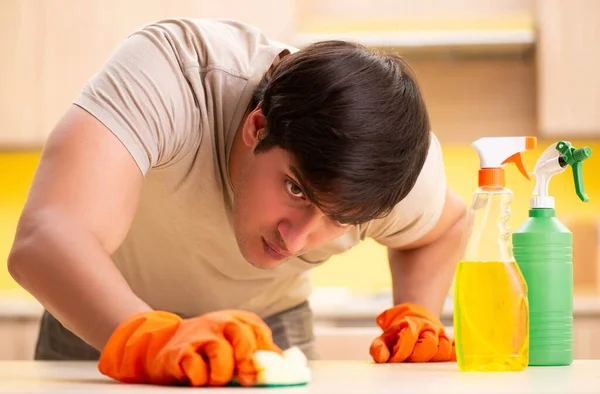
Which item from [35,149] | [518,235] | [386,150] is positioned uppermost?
[386,150]

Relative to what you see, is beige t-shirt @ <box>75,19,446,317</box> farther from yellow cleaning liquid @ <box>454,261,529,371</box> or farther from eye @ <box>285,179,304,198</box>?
yellow cleaning liquid @ <box>454,261,529,371</box>

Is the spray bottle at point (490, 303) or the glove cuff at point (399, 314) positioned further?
the glove cuff at point (399, 314)

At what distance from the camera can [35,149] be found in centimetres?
329

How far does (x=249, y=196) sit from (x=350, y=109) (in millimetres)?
236

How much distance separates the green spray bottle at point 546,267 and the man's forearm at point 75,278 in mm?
454

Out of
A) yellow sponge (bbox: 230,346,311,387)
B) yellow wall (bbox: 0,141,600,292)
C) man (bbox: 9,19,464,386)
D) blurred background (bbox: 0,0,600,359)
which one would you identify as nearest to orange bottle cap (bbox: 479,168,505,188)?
man (bbox: 9,19,464,386)

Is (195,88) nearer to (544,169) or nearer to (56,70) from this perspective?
(544,169)

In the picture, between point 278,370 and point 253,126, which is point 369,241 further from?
point 278,370

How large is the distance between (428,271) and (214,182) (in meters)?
0.46

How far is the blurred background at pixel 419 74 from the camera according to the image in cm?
299

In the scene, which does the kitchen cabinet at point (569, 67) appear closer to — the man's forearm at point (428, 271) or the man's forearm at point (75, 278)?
the man's forearm at point (428, 271)

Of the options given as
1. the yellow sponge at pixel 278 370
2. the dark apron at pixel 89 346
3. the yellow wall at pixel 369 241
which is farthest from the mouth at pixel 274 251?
the yellow wall at pixel 369 241

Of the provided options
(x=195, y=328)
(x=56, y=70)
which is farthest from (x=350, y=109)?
(x=56, y=70)

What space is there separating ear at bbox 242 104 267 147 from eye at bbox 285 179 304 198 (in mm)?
99
